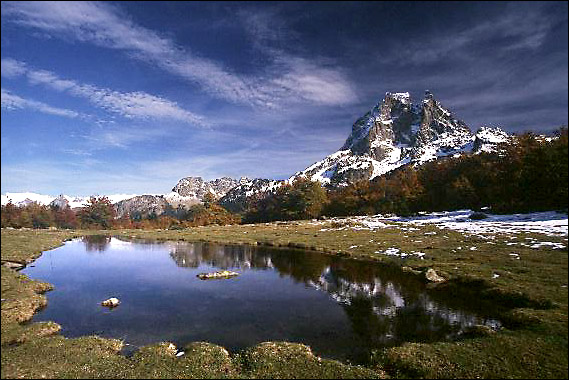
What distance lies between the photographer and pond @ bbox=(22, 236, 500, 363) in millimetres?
29703

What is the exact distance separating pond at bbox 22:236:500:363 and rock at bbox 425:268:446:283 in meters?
1.30

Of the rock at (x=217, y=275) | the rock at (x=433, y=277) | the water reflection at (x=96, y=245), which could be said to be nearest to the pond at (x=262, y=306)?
the rock at (x=433, y=277)

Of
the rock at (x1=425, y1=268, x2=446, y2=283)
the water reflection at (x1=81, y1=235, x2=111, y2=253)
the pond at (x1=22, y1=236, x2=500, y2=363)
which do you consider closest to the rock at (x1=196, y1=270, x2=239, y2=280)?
the pond at (x1=22, y1=236, x2=500, y2=363)

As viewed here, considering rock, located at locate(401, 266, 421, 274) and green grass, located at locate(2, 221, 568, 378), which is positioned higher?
green grass, located at locate(2, 221, 568, 378)

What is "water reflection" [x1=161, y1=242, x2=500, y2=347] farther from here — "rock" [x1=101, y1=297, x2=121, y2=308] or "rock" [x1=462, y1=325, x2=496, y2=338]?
"rock" [x1=101, y1=297, x2=121, y2=308]

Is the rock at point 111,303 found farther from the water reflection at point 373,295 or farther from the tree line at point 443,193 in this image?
the water reflection at point 373,295

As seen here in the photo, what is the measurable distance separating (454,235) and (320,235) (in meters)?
40.4

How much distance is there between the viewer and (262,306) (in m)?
40.1

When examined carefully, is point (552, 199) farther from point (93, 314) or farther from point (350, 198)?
point (350, 198)

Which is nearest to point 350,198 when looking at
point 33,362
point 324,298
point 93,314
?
point 324,298

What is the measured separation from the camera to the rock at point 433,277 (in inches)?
1839

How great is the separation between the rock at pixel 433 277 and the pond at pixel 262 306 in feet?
4.26

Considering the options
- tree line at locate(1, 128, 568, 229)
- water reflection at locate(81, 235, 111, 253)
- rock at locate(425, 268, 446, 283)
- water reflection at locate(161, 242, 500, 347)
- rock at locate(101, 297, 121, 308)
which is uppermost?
tree line at locate(1, 128, 568, 229)

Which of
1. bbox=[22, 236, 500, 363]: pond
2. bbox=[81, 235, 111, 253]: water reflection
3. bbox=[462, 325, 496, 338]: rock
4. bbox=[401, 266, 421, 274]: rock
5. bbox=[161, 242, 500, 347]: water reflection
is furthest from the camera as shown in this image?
bbox=[81, 235, 111, 253]: water reflection
